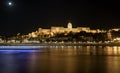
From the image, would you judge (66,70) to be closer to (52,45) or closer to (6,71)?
(6,71)

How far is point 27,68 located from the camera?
3606 centimetres

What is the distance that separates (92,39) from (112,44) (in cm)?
1631

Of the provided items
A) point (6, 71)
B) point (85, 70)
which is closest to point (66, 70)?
point (85, 70)

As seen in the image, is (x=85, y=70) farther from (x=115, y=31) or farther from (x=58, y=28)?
(x=58, y=28)

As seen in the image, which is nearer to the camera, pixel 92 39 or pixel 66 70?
pixel 66 70

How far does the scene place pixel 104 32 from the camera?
4978 inches

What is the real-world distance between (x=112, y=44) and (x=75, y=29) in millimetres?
34826

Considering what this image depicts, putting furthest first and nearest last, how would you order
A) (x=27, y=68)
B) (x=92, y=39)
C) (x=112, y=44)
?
(x=92, y=39), (x=112, y=44), (x=27, y=68)

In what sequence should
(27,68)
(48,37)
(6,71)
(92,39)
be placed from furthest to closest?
(48,37) < (92,39) < (27,68) < (6,71)

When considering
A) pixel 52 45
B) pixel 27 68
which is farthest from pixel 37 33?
pixel 27 68

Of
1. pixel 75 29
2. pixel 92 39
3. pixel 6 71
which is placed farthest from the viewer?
pixel 75 29

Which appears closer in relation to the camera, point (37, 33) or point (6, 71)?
point (6, 71)

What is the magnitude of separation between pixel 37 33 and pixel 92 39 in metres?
21.1

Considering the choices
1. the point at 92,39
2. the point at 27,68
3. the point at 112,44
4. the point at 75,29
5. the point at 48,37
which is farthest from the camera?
the point at 75,29
